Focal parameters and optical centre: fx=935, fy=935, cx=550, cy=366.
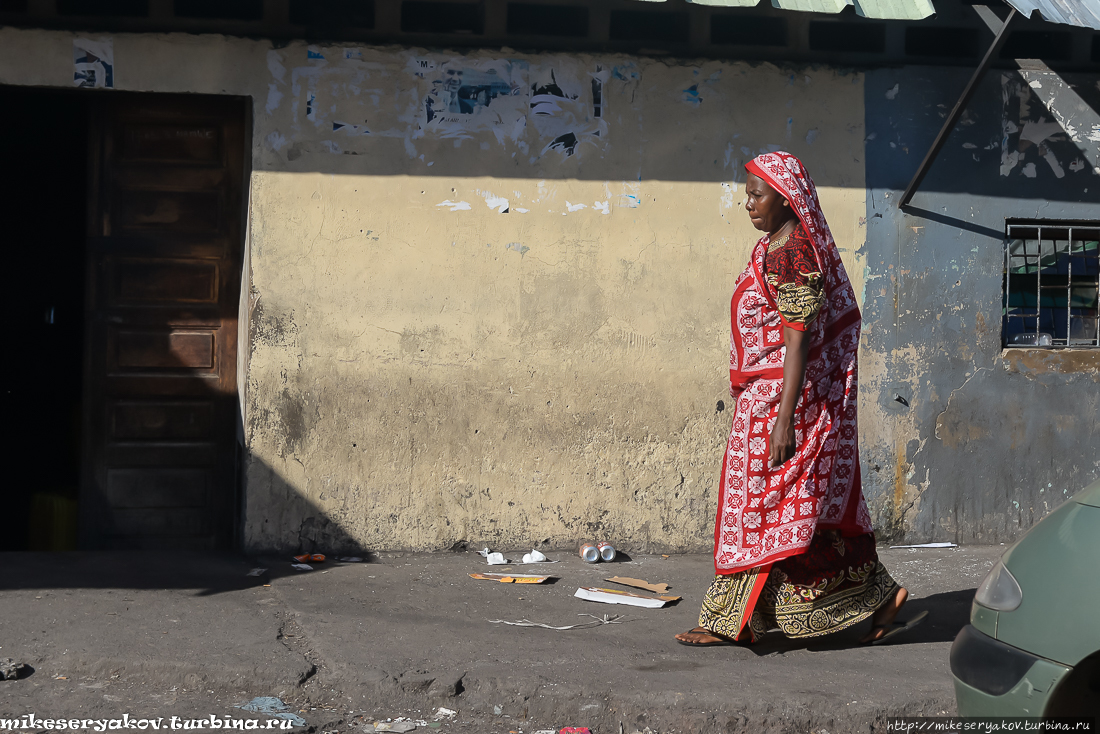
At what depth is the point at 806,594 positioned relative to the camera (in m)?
3.41

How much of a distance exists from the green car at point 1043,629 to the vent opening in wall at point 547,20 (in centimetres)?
361

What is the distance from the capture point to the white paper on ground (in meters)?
4.17

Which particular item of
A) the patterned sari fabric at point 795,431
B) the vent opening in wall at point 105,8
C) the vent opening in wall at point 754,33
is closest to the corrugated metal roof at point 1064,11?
the vent opening in wall at point 754,33

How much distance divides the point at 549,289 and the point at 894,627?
7.85 feet

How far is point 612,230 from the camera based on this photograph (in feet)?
16.5

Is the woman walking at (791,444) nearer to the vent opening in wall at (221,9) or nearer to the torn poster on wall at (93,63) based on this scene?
the vent opening in wall at (221,9)

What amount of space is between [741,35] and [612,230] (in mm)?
1278

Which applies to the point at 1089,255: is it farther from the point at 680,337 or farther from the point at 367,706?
the point at 367,706

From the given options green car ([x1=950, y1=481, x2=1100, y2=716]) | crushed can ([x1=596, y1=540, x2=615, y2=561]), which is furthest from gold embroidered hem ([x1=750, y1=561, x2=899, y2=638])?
crushed can ([x1=596, y1=540, x2=615, y2=561])

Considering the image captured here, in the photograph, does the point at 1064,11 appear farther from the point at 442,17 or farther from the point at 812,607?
the point at 812,607

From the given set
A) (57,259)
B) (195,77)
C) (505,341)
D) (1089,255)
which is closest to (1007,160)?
(1089,255)

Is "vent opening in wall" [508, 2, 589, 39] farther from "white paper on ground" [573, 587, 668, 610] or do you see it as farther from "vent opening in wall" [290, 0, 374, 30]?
"white paper on ground" [573, 587, 668, 610]

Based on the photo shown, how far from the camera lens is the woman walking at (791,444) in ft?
10.8

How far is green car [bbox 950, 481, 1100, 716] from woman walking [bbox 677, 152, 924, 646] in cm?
109
